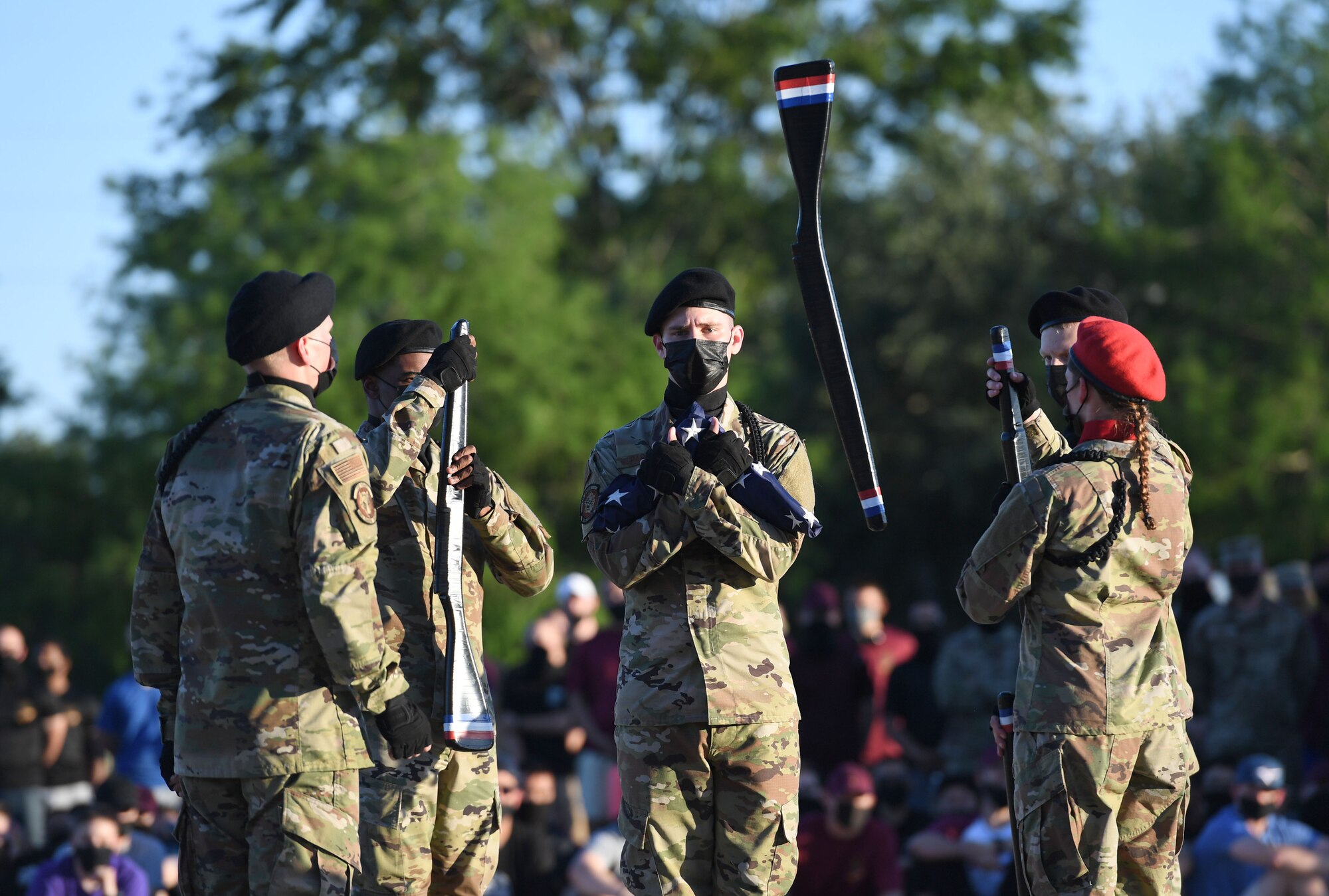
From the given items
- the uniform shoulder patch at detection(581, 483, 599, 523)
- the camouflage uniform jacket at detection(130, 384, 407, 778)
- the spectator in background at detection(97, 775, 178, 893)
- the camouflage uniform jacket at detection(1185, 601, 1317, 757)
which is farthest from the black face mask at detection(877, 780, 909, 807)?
the camouflage uniform jacket at detection(130, 384, 407, 778)

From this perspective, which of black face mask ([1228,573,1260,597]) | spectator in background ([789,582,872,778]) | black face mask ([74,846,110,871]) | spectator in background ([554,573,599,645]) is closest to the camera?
black face mask ([74,846,110,871])

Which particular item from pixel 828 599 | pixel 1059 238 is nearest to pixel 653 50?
pixel 1059 238

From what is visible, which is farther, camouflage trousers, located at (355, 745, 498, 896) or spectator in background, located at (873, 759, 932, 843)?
spectator in background, located at (873, 759, 932, 843)

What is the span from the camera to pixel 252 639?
454 cm

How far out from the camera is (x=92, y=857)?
8562 mm

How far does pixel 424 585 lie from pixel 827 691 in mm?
5486

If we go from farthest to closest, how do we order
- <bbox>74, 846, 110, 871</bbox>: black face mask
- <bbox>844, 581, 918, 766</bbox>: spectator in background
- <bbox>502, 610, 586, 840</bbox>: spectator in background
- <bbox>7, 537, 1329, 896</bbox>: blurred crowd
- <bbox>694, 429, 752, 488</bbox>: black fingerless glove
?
1. <bbox>502, 610, 586, 840</bbox>: spectator in background
2. <bbox>844, 581, 918, 766</bbox>: spectator in background
3. <bbox>7, 537, 1329, 896</bbox>: blurred crowd
4. <bbox>74, 846, 110, 871</bbox>: black face mask
5. <bbox>694, 429, 752, 488</bbox>: black fingerless glove

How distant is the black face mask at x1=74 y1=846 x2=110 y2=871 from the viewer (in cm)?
855

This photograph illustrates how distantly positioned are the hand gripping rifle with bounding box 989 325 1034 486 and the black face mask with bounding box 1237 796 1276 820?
410cm

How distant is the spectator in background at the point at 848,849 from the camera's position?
905 cm

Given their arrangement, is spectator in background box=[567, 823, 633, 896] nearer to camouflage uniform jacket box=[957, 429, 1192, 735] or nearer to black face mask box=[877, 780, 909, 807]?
black face mask box=[877, 780, 909, 807]

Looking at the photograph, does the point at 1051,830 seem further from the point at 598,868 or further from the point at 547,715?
the point at 547,715

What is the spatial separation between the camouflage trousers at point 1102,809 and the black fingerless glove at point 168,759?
2657 millimetres

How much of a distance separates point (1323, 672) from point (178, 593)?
742 cm
